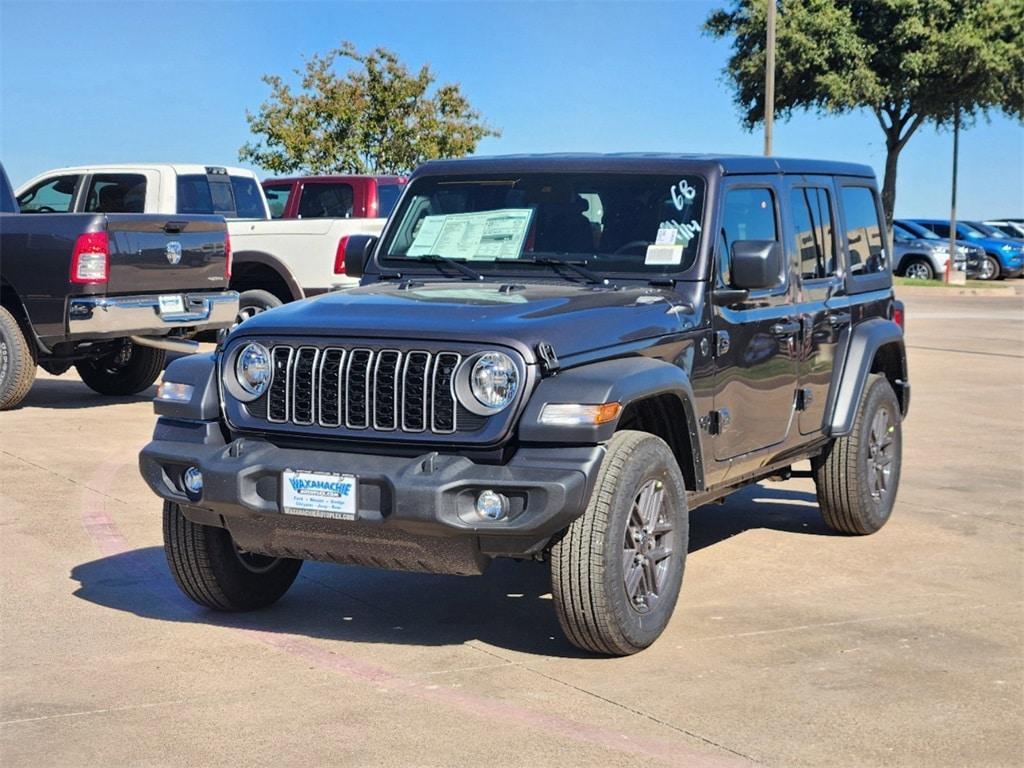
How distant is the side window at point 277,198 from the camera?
1828 cm

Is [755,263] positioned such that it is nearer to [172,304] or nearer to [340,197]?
[172,304]

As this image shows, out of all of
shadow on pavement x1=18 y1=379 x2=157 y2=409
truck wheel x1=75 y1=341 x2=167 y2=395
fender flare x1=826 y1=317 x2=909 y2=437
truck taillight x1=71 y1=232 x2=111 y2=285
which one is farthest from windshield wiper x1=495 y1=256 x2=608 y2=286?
truck wheel x1=75 y1=341 x2=167 y2=395

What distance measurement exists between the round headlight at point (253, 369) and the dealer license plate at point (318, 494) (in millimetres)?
421

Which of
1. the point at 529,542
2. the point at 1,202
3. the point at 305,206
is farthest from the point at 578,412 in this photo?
the point at 305,206

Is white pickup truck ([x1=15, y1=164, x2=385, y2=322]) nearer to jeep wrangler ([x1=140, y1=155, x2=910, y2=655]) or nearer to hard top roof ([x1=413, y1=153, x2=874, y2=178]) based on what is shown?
hard top roof ([x1=413, y1=153, x2=874, y2=178])

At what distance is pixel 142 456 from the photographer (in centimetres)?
569

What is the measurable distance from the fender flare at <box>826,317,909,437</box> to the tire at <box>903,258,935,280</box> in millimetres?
29741

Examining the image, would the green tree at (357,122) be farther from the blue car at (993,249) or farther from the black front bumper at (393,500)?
the black front bumper at (393,500)

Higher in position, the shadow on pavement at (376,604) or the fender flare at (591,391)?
the fender flare at (591,391)

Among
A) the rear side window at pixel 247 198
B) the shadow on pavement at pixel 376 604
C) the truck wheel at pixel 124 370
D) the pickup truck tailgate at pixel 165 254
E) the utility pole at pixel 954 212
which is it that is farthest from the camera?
the utility pole at pixel 954 212

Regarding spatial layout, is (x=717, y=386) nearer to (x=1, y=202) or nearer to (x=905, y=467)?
(x=905, y=467)

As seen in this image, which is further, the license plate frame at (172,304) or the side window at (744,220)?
the license plate frame at (172,304)

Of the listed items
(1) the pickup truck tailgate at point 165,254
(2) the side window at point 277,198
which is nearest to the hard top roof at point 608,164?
(1) the pickup truck tailgate at point 165,254

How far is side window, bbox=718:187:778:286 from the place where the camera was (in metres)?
6.41
